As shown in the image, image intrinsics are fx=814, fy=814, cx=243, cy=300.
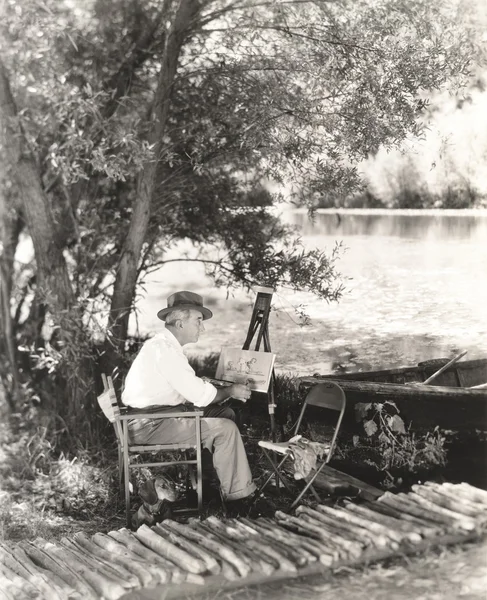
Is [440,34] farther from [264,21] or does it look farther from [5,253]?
[5,253]

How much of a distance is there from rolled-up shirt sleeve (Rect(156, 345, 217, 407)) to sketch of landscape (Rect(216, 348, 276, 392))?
1.09ft

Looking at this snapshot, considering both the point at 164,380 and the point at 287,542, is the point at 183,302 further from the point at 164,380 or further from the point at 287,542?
the point at 287,542

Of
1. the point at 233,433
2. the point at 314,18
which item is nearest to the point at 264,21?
the point at 314,18

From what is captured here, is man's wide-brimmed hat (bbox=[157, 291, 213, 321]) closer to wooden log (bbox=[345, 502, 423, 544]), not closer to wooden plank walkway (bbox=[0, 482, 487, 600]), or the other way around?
wooden plank walkway (bbox=[0, 482, 487, 600])

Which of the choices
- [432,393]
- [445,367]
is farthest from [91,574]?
[445,367]

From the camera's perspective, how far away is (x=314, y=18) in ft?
17.1

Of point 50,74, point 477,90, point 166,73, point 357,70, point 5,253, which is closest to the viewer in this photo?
point 477,90

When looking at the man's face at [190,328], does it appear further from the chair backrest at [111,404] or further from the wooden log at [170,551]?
the wooden log at [170,551]

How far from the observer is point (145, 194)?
19.5 ft

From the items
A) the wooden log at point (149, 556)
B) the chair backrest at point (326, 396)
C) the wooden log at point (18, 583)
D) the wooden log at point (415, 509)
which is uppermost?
the chair backrest at point (326, 396)

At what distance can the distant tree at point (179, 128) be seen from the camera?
16.5 feet

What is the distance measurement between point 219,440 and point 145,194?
7.13 ft

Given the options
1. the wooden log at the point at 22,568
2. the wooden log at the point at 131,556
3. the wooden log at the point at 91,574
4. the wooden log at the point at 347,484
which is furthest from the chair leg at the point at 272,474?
the wooden log at the point at 22,568

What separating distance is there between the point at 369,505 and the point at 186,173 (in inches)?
124
